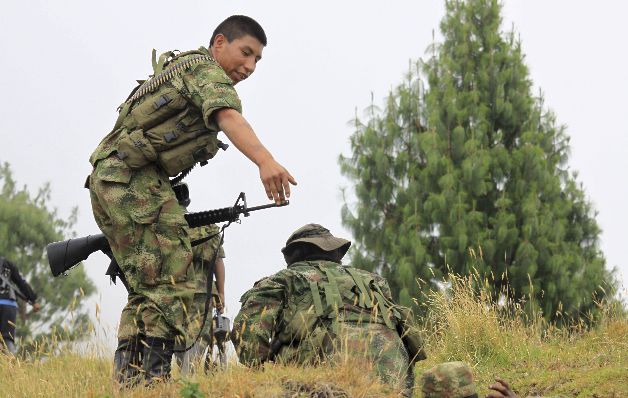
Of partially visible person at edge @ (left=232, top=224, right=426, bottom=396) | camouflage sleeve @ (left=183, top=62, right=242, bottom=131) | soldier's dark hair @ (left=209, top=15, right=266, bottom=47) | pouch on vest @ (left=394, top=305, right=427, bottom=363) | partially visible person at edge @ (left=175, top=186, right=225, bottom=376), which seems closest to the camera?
camouflage sleeve @ (left=183, top=62, right=242, bottom=131)

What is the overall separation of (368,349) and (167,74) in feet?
5.96

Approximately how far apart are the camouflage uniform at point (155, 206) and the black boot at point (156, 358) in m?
0.03

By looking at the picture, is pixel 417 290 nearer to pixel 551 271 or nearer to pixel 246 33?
pixel 551 271

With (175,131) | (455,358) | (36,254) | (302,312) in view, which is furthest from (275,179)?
(36,254)

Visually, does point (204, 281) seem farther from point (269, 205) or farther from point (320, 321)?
point (269, 205)

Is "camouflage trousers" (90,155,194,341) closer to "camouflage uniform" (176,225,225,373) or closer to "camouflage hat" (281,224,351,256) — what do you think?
"camouflage hat" (281,224,351,256)

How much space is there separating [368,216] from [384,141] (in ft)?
5.37

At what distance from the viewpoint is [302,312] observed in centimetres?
514

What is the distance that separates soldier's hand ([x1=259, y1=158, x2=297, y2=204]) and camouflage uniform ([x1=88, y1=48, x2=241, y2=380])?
0.50 meters

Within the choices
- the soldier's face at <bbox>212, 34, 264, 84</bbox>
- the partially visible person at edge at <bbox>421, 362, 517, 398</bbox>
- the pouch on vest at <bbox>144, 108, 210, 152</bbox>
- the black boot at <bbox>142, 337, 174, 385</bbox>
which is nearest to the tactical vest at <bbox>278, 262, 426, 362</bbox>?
the partially visible person at edge at <bbox>421, 362, 517, 398</bbox>

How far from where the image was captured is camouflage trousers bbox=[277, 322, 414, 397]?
497 cm

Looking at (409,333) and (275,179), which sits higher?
(275,179)

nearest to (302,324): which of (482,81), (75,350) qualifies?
(75,350)

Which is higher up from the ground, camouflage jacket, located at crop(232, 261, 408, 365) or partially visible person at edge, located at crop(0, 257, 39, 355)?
partially visible person at edge, located at crop(0, 257, 39, 355)
